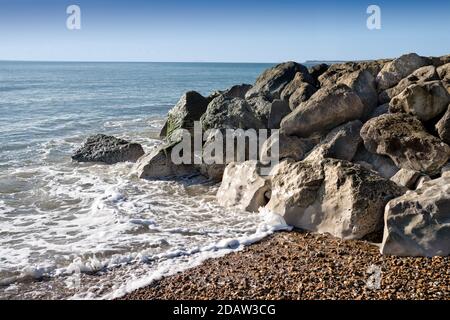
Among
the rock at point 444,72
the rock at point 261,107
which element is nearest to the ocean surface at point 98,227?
the rock at point 261,107

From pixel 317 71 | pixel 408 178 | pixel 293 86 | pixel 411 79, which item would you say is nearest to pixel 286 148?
pixel 408 178

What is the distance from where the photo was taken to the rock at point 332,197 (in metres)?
7.68

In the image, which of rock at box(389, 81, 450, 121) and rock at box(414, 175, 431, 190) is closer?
rock at box(414, 175, 431, 190)

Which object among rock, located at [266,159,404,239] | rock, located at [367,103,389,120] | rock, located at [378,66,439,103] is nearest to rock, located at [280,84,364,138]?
rock, located at [367,103,389,120]

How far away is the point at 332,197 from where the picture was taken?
8.08 metres

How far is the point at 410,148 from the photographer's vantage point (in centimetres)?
919

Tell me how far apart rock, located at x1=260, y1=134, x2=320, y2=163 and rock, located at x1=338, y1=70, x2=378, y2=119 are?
1.98 meters

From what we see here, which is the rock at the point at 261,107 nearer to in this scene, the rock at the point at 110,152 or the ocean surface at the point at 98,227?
the ocean surface at the point at 98,227

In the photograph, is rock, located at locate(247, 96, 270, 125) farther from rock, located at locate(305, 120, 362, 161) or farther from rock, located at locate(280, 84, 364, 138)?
rock, located at locate(305, 120, 362, 161)

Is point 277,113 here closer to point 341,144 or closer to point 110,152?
point 341,144

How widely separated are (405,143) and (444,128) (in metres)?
0.86

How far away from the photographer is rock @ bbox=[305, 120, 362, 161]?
32.9 feet
